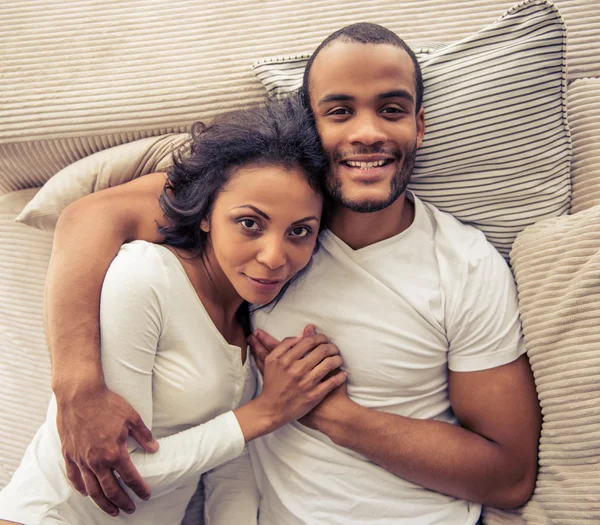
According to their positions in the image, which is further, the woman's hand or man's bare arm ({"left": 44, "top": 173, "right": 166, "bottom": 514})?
the woman's hand

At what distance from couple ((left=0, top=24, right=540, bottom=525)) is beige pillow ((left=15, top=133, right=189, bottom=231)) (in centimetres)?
12

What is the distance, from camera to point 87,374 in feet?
3.10

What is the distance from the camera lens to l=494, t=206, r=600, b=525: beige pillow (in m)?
0.98

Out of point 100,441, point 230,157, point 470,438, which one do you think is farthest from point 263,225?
point 470,438

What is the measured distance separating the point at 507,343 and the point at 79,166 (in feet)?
3.43

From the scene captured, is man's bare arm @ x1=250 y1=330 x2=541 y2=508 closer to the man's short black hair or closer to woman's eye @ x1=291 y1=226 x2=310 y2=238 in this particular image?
woman's eye @ x1=291 y1=226 x2=310 y2=238

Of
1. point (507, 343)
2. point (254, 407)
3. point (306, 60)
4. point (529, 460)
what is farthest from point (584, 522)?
point (306, 60)

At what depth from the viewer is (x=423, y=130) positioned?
3.76 feet

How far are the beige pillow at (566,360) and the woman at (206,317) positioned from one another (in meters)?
0.41

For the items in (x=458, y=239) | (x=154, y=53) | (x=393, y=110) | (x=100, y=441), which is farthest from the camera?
(x=154, y=53)

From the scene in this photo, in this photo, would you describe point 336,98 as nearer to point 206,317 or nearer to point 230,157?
point 230,157

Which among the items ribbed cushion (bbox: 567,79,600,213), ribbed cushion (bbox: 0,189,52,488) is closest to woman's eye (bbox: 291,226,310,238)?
ribbed cushion (bbox: 567,79,600,213)

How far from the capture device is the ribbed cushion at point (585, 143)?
115 cm

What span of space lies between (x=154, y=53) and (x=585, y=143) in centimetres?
104
